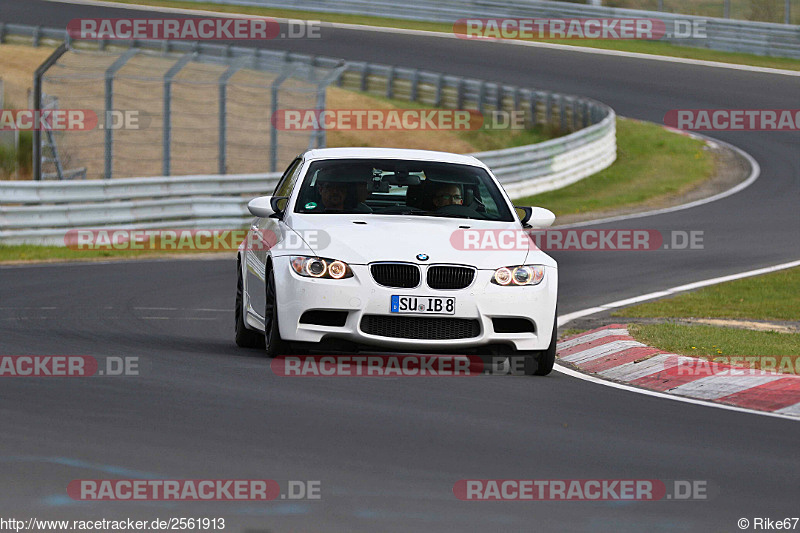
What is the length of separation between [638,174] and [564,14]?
17.6 m

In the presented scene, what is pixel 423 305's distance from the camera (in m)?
9.34

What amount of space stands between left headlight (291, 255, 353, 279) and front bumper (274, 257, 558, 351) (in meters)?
0.04

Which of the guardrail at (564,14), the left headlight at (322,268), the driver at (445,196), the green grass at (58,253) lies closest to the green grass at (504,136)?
the guardrail at (564,14)

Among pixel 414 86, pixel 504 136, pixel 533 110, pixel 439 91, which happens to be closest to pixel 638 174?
pixel 504 136

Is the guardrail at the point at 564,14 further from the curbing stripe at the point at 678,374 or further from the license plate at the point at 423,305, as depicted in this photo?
the license plate at the point at 423,305

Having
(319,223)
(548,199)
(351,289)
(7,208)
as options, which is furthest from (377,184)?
(548,199)

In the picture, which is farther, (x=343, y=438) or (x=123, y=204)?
(x=123, y=204)

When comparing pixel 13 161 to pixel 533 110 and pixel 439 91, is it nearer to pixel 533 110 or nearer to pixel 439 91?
pixel 533 110

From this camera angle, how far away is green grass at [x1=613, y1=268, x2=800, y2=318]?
14203mm

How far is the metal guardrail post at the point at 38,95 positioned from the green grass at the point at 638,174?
880 centimetres

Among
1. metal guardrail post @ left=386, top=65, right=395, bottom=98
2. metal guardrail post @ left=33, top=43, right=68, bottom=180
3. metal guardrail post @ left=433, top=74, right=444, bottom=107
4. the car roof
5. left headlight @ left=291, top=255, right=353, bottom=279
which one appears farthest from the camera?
metal guardrail post @ left=386, top=65, right=395, bottom=98

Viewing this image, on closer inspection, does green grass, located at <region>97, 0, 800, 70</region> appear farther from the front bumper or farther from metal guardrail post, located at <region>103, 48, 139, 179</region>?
the front bumper

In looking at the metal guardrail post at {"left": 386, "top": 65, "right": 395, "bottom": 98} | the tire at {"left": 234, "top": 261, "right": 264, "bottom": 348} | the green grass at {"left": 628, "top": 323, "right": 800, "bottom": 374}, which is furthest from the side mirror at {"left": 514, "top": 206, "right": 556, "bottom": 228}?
the metal guardrail post at {"left": 386, "top": 65, "right": 395, "bottom": 98}

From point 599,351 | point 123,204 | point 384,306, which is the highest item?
point 384,306
